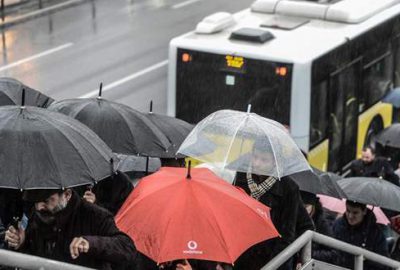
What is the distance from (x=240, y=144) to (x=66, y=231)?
215cm

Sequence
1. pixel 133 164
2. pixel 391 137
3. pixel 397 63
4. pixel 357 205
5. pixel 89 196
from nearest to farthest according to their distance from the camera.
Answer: pixel 89 196, pixel 357 205, pixel 133 164, pixel 391 137, pixel 397 63

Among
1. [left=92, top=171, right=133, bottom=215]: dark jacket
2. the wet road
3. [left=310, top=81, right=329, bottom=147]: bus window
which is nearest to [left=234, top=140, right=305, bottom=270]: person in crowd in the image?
[left=92, top=171, right=133, bottom=215]: dark jacket

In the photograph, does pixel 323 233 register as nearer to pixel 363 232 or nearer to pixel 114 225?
pixel 363 232

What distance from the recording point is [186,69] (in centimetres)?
1312

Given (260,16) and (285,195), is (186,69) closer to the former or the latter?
(260,16)

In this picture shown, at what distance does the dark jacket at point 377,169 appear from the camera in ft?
35.8

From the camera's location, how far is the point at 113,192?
252 inches

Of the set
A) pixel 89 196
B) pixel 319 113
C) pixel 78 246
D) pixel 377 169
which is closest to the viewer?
pixel 78 246

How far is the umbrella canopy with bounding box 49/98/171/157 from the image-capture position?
6.96 metres

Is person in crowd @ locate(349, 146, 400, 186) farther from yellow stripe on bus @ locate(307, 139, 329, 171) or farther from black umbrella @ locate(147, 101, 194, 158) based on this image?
black umbrella @ locate(147, 101, 194, 158)

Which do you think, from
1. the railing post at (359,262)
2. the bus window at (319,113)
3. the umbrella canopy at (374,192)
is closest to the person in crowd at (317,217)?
the umbrella canopy at (374,192)

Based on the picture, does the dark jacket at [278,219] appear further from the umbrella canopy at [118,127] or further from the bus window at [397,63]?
the bus window at [397,63]

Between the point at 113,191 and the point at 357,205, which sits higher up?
the point at 113,191

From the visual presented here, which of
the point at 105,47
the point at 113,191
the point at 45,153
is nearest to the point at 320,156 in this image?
the point at 113,191
